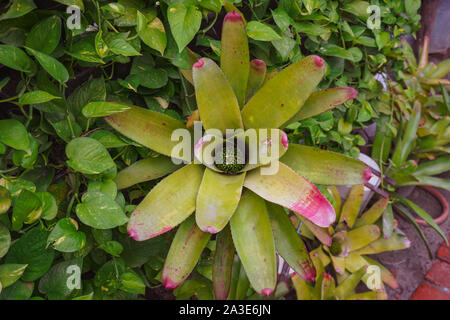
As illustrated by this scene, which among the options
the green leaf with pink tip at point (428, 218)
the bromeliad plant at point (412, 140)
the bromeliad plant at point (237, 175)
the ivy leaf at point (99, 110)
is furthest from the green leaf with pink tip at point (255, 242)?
the green leaf with pink tip at point (428, 218)

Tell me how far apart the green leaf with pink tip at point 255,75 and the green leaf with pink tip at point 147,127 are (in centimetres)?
20

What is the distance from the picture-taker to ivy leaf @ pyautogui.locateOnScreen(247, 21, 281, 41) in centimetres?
69

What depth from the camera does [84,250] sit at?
68 cm

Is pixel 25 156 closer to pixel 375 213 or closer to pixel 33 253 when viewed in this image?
pixel 33 253

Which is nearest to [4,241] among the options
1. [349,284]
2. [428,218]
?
[349,284]

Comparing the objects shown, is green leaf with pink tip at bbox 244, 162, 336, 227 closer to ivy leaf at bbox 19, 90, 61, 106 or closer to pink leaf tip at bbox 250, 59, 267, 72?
pink leaf tip at bbox 250, 59, 267, 72

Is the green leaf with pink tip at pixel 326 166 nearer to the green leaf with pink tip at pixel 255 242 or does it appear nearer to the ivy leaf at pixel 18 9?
the green leaf with pink tip at pixel 255 242

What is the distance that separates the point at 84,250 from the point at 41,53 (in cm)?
42

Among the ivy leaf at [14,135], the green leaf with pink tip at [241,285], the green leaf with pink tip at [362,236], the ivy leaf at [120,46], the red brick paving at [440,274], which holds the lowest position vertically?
the red brick paving at [440,274]

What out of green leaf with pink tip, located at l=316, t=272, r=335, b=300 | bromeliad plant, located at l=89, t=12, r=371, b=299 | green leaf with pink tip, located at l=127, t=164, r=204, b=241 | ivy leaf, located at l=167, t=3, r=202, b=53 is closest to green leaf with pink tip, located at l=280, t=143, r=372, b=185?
bromeliad plant, located at l=89, t=12, r=371, b=299

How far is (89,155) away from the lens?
1.90 feet

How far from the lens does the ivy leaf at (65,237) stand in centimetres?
54

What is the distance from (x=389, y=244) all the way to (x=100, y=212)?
140cm
